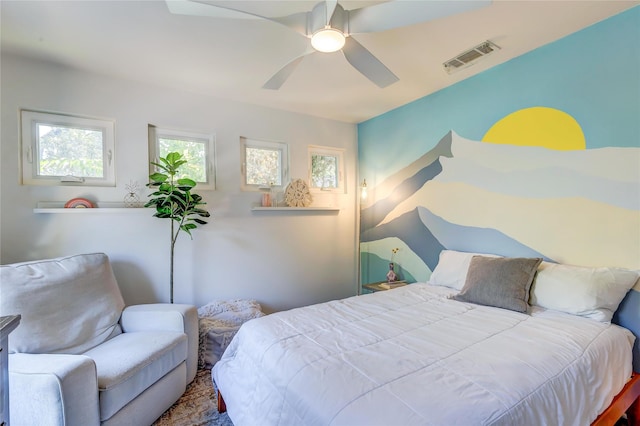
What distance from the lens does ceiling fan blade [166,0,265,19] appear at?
127 centimetres

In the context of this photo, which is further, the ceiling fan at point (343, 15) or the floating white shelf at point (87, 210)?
the floating white shelf at point (87, 210)

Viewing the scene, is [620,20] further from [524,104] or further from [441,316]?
[441,316]

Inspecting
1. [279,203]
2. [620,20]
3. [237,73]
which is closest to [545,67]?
[620,20]

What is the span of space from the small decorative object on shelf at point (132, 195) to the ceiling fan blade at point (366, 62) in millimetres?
2172

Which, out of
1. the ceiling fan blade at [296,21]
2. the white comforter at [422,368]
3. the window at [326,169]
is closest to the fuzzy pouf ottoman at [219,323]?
the white comforter at [422,368]

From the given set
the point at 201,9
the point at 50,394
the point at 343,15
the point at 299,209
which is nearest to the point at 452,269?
the point at 299,209

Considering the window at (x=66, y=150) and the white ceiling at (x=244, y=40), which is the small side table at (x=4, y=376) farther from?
the window at (x=66, y=150)

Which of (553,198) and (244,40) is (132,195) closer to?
(244,40)

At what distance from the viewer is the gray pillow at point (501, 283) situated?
6.12ft

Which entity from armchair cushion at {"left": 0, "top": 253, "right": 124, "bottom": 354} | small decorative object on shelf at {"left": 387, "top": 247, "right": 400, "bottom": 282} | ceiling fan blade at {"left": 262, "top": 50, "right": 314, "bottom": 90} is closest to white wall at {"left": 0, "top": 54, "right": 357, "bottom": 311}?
armchair cushion at {"left": 0, "top": 253, "right": 124, "bottom": 354}

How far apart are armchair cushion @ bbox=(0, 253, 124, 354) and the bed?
97 centimetres

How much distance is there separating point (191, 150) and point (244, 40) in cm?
135

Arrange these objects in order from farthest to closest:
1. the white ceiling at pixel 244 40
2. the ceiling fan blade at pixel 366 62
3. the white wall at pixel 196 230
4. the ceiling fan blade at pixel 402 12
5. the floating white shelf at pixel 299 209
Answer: the floating white shelf at pixel 299 209
the white wall at pixel 196 230
the white ceiling at pixel 244 40
the ceiling fan blade at pixel 366 62
the ceiling fan blade at pixel 402 12

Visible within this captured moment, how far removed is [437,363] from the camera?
121 centimetres
